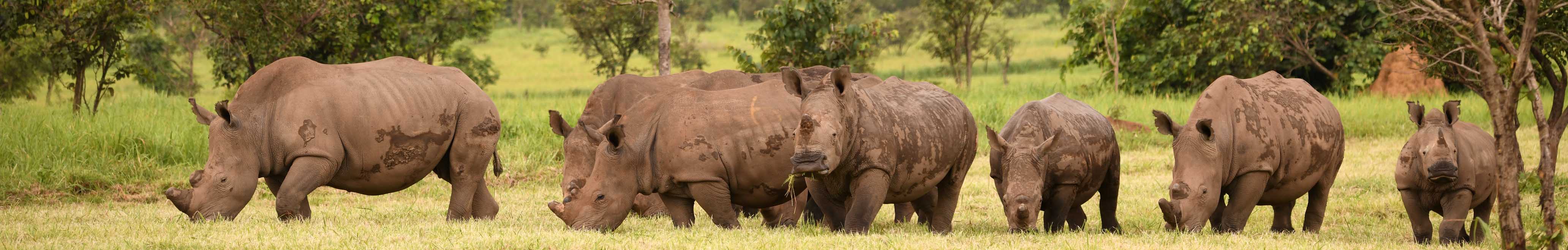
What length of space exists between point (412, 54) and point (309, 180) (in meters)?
17.8

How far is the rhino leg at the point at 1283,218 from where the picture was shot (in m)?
9.10

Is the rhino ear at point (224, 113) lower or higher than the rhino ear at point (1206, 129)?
higher

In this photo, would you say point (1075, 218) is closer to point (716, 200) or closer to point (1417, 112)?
point (1417, 112)

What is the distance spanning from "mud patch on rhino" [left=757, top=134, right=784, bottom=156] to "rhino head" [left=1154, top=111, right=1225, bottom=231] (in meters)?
2.32

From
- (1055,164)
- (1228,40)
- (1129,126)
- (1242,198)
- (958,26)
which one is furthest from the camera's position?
(958,26)

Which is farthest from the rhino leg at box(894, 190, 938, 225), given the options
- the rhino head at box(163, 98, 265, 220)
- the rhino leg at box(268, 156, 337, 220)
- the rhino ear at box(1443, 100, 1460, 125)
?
the rhino head at box(163, 98, 265, 220)

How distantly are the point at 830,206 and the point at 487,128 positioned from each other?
2.43 metres

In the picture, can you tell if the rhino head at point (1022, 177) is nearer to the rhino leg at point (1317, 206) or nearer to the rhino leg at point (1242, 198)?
the rhino leg at point (1242, 198)

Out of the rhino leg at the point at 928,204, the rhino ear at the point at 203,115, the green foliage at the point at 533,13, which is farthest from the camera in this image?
the green foliage at the point at 533,13

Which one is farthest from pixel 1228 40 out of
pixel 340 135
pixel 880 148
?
pixel 340 135

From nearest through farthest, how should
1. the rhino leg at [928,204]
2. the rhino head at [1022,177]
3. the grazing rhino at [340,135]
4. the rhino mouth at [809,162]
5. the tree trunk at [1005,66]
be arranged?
the rhino mouth at [809,162]
the rhino head at [1022,177]
the grazing rhino at [340,135]
the rhino leg at [928,204]
the tree trunk at [1005,66]

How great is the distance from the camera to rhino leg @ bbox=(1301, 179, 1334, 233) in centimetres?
897

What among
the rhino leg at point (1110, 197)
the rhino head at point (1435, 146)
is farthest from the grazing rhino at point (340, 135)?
the rhino head at point (1435, 146)

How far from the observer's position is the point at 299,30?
18047 mm
